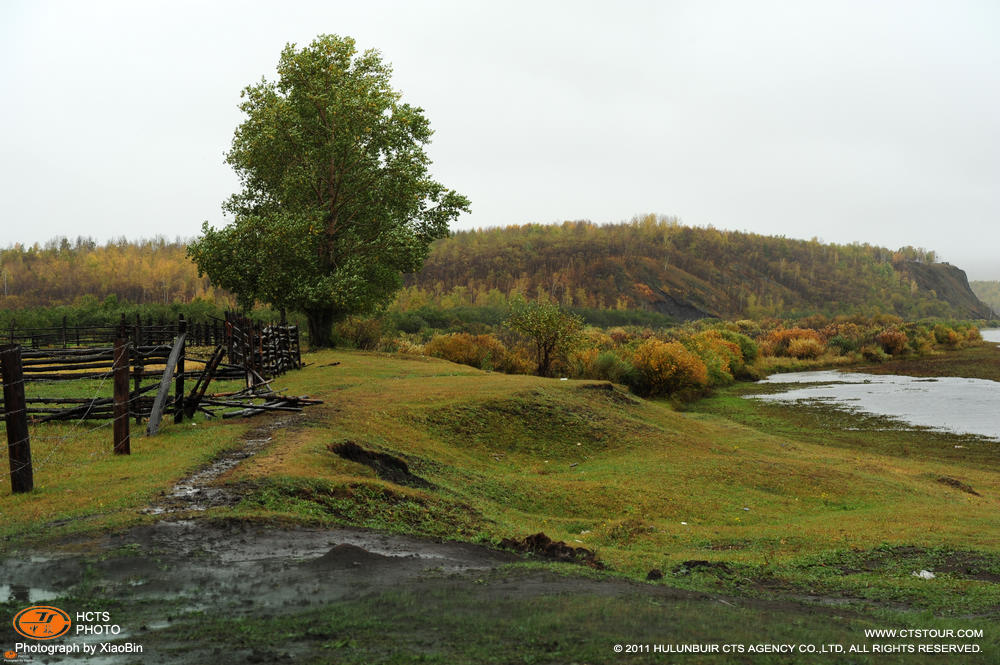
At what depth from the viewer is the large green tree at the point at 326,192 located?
34.4m

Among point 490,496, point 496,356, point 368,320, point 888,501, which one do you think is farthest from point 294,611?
point 368,320

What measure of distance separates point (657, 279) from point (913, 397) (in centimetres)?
12983

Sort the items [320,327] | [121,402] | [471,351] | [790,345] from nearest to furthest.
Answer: [121,402], [320,327], [471,351], [790,345]

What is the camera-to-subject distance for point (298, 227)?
1305 inches

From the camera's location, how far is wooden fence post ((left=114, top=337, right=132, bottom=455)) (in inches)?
427

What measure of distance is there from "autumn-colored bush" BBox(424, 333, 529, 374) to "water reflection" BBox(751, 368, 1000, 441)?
14.3 metres

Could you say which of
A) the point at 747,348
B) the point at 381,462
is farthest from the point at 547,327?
the point at 747,348

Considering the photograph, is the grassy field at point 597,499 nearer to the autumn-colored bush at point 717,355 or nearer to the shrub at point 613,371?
the shrub at point 613,371

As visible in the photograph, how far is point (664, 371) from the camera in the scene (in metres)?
37.5

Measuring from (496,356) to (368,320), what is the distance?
36.7 feet

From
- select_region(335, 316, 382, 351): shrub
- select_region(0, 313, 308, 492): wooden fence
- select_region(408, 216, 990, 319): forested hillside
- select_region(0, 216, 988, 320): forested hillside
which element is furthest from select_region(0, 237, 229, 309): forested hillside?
select_region(0, 313, 308, 492): wooden fence

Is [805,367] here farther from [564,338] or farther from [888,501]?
[888,501]

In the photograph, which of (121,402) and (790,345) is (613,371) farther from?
(790,345)

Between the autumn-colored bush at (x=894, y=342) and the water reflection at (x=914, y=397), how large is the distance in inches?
583
